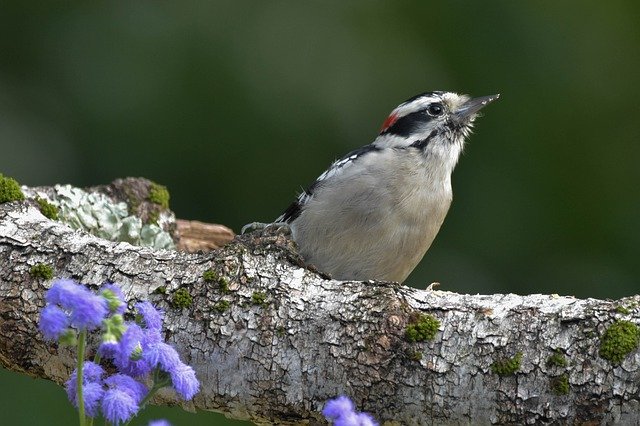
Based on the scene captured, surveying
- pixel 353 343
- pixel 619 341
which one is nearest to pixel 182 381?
pixel 353 343

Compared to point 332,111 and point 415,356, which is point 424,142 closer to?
point 332,111

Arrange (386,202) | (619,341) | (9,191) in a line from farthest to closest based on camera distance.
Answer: (386,202) → (9,191) → (619,341)

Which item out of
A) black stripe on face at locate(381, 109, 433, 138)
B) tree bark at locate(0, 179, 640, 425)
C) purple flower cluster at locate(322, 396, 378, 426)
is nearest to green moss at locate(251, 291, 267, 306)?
tree bark at locate(0, 179, 640, 425)

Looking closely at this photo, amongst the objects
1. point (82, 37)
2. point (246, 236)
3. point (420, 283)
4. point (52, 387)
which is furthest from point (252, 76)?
point (246, 236)

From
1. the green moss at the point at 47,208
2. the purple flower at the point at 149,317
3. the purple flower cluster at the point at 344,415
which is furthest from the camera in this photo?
the green moss at the point at 47,208

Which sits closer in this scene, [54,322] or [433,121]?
[54,322]

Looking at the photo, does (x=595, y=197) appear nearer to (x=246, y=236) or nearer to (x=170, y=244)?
(x=170, y=244)

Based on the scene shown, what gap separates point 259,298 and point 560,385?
0.98m

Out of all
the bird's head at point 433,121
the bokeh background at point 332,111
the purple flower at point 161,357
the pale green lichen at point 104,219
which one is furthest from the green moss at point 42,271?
the bokeh background at point 332,111

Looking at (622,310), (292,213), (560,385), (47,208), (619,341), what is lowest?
(560,385)

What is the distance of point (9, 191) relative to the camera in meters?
4.41

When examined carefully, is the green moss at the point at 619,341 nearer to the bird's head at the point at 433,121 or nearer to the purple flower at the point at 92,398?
the purple flower at the point at 92,398

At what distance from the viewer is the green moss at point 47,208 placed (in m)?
4.79

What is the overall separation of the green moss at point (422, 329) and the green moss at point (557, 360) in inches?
13.8
